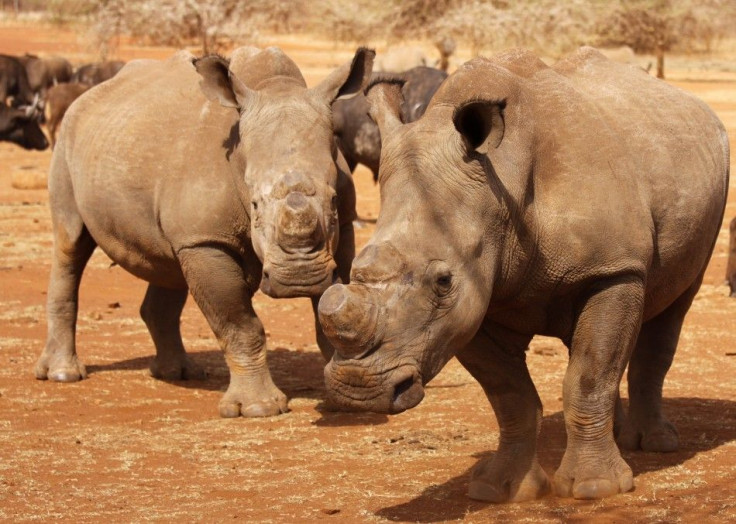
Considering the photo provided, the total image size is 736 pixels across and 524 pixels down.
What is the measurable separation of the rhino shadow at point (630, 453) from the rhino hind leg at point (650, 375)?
11 cm

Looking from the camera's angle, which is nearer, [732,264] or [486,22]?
[732,264]

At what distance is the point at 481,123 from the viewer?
5492mm

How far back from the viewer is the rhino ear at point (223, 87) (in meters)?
8.27

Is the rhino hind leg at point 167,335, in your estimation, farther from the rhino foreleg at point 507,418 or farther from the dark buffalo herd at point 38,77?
the dark buffalo herd at point 38,77

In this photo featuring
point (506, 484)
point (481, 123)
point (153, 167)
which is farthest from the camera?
point (153, 167)

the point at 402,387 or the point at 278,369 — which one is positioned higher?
the point at 402,387

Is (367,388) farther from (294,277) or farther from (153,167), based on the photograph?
(153,167)

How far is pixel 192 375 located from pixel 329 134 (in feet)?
8.36

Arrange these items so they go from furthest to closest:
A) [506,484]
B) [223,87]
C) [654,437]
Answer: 1. [223,87]
2. [654,437]
3. [506,484]

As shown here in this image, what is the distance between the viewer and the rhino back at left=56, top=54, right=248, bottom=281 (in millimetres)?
8500

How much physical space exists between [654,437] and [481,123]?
2384 mm

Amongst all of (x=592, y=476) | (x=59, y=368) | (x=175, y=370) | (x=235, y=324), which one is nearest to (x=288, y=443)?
(x=235, y=324)

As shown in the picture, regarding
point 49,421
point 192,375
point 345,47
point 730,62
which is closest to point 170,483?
point 49,421

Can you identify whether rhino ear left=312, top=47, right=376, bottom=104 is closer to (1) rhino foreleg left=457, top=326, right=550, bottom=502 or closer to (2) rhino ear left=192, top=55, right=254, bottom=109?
(2) rhino ear left=192, top=55, right=254, bottom=109
